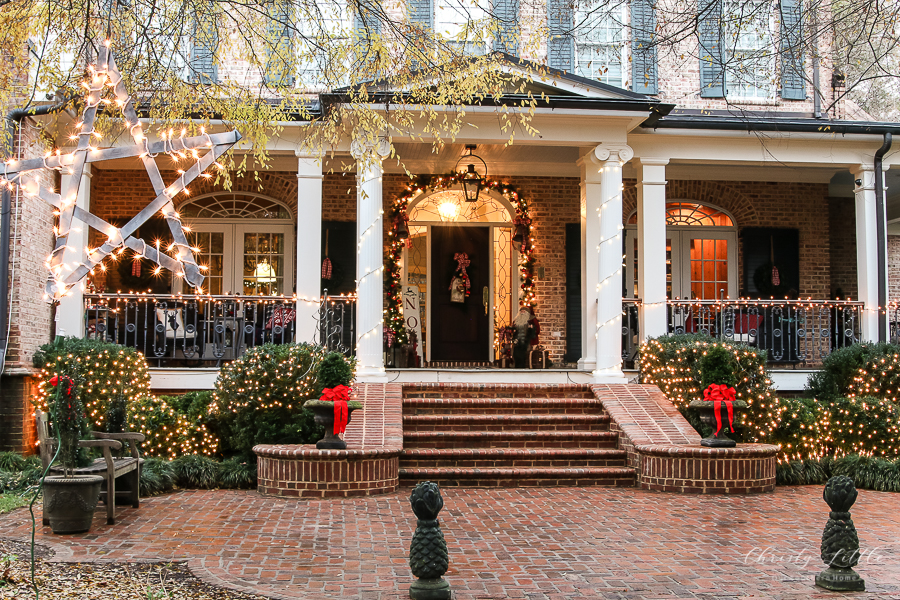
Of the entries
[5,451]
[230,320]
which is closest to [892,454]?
[230,320]

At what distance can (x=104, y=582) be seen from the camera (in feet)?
14.6

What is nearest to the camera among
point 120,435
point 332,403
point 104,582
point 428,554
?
point 428,554

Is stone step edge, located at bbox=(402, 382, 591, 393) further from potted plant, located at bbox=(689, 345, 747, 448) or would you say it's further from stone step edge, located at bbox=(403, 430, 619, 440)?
potted plant, located at bbox=(689, 345, 747, 448)

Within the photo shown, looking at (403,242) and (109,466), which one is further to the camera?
(403,242)

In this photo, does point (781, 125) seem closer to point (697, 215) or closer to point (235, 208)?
point (697, 215)

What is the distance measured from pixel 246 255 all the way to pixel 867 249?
894 centimetres

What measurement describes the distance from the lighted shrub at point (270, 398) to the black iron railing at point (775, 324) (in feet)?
16.3

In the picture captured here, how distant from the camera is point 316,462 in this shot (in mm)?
7293

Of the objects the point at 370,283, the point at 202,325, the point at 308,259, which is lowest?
the point at 202,325

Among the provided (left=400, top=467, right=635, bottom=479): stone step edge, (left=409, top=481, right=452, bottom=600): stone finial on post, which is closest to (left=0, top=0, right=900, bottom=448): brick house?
(left=400, top=467, right=635, bottom=479): stone step edge

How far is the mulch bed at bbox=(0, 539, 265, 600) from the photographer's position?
4246mm

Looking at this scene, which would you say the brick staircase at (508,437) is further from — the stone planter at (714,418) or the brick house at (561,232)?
the stone planter at (714,418)

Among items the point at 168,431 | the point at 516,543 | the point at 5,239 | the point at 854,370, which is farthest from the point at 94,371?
the point at 854,370

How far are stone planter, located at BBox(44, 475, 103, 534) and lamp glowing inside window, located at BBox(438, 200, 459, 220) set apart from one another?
841 centimetres
